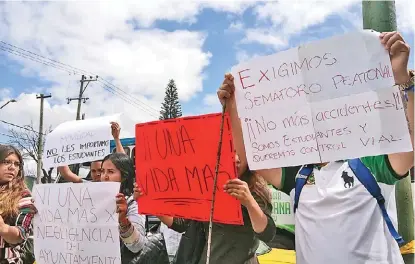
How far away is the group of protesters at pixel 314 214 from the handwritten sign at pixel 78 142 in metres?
0.48

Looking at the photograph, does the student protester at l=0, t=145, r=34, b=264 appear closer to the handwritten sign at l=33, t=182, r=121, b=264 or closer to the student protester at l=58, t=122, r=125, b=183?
the handwritten sign at l=33, t=182, r=121, b=264

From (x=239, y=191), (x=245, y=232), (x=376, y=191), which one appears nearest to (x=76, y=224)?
(x=245, y=232)

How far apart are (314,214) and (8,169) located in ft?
6.42

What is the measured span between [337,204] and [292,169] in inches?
12.0

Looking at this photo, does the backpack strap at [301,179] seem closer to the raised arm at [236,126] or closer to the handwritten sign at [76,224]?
the raised arm at [236,126]

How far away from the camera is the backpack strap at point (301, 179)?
77.4 inches

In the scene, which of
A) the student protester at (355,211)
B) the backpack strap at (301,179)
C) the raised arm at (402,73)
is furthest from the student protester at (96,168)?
the raised arm at (402,73)

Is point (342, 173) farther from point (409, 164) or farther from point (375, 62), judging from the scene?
point (375, 62)

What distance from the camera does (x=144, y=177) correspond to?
241 centimetres

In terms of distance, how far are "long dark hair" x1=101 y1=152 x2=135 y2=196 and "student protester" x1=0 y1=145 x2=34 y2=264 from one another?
1.86ft

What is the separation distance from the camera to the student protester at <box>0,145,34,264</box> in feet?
8.45

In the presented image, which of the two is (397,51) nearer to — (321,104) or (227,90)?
(321,104)

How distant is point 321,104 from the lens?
70.4 inches

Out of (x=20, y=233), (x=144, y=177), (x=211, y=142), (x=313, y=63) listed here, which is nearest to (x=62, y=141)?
(x=20, y=233)
